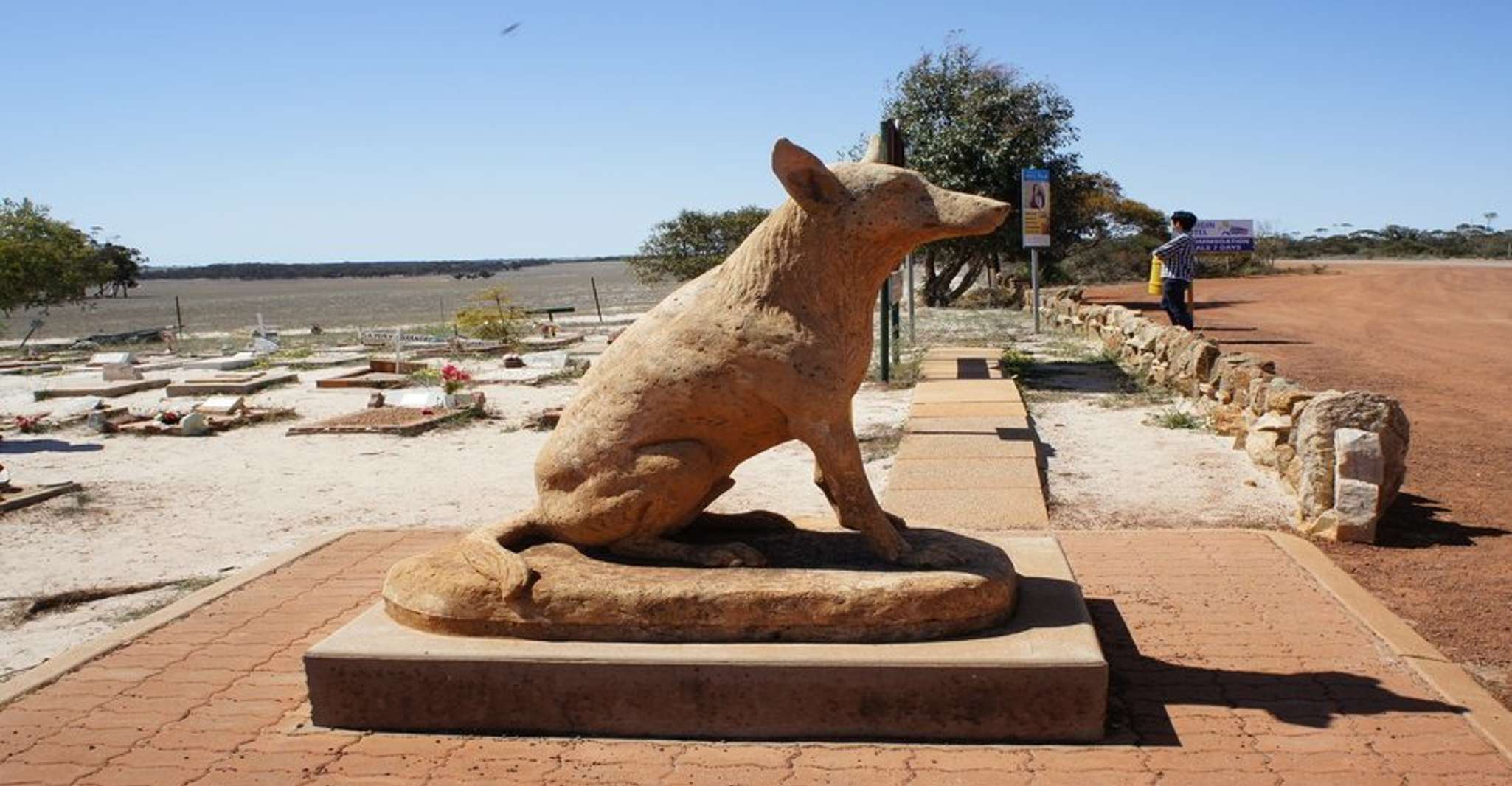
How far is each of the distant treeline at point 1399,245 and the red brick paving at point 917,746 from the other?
149 feet

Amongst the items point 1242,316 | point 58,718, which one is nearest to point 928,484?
point 58,718

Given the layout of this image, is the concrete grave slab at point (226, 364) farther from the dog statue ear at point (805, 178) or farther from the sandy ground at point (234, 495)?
the dog statue ear at point (805, 178)

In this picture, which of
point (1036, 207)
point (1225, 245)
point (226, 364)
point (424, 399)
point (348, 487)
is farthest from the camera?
point (1225, 245)

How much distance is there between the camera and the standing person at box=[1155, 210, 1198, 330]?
1403 cm

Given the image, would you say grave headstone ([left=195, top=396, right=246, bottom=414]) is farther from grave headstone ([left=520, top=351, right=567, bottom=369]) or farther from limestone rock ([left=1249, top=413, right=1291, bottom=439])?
limestone rock ([left=1249, top=413, right=1291, bottom=439])

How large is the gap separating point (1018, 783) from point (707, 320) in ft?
5.94

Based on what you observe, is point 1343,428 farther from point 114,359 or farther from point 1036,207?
point 114,359

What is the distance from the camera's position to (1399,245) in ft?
Answer: 196

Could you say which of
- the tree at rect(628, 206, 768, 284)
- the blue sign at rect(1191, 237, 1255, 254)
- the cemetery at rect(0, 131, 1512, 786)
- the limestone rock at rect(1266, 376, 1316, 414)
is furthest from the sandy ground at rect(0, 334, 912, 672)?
the tree at rect(628, 206, 768, 284)

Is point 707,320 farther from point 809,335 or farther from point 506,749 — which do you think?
point 506,749

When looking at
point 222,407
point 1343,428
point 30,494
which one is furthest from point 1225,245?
point 30,494

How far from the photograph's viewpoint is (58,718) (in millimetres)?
4168

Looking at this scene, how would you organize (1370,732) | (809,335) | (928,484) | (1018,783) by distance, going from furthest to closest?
(928,484) < (809,335) < (1370,732) < (1018,783)

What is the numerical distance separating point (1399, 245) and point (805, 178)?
65.0 metres
